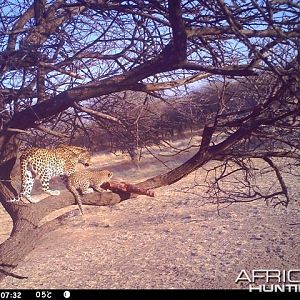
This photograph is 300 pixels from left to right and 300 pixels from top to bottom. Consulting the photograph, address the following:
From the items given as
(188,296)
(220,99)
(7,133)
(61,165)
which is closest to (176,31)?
(220,99)

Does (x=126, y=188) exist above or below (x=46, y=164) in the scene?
below

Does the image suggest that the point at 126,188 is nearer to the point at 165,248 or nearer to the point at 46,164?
the point at 46,164

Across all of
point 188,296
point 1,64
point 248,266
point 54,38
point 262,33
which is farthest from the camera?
point 248,266

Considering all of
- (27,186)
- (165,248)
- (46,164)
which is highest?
A: (46,164)

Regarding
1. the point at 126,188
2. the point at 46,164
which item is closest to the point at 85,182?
the point at 46,164

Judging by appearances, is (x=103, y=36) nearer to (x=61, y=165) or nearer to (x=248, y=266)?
(x=61, y=165)

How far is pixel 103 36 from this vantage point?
492cm

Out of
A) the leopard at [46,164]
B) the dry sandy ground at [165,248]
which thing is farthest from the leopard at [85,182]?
the dry sandy ground at [165,248]

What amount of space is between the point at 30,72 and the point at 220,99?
1.94 m

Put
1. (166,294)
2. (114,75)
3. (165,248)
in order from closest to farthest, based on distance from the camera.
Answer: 1. (114,75)
2. (166,294)
3. (165,248)

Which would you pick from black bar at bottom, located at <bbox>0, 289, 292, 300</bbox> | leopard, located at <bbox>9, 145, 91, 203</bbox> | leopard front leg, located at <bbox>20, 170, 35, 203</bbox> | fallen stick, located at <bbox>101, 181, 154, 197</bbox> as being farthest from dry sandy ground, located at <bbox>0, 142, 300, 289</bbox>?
fallen stick, located at <bbox>101, 181, 154, 197</bbox>

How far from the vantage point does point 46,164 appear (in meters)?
5.36

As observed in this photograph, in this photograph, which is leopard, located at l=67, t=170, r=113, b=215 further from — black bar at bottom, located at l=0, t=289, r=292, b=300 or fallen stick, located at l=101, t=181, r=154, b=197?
black bar at bottom, located at l=0, t=289, r=292, b=300

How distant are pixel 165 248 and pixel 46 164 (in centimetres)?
609
